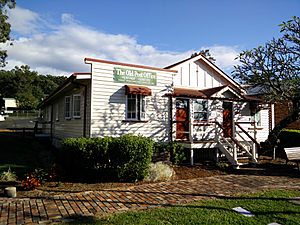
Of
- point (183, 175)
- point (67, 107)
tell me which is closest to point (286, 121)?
point (183, 175)

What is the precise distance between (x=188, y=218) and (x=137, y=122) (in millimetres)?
7108

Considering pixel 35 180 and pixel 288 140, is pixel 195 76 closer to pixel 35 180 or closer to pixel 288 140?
pixel 288 140

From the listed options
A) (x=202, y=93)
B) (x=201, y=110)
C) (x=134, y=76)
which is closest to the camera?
(x=134, y=76)

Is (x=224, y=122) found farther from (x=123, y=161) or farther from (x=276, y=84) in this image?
(x=123, y=161)

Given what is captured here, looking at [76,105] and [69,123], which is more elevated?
[76,105]

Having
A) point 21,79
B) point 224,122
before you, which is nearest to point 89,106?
point 224,122

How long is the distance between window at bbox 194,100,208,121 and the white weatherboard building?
0.19 ft

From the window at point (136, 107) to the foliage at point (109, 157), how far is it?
10.7ft

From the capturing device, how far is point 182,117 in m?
13.3

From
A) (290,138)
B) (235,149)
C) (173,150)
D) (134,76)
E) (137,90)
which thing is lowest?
(173,150)

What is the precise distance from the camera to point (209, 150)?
13.8m

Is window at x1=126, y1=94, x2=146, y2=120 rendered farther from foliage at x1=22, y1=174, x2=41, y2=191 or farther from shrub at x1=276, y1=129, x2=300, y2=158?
shrub at x1=276, y1=129, x2=300, y2=158

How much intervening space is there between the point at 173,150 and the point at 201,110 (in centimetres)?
360

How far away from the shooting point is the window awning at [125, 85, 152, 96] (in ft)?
36.9
